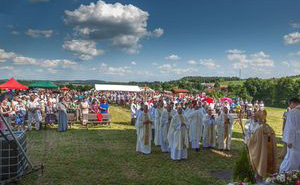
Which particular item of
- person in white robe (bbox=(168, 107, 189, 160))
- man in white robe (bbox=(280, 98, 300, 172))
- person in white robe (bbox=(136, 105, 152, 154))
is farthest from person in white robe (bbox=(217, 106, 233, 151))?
man in white robe (bbox=(280, 98, 300, 172))

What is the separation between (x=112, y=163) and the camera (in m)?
8.95

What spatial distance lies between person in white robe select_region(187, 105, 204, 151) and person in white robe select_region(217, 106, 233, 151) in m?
0.98

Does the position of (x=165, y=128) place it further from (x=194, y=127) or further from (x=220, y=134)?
(x=220, y=134)

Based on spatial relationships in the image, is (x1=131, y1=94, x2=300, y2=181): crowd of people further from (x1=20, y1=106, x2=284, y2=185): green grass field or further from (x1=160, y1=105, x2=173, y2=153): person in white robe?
(x1=20, y1=106, x2=284, y2=185): green grass field

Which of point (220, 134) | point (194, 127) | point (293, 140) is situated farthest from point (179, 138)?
point (293, 140)

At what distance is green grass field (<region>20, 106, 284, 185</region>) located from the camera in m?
7.36

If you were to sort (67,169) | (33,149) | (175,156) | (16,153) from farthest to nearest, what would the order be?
(33,149) → (175,156) → (67,169) → (16,153)

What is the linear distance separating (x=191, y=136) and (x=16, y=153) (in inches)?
289

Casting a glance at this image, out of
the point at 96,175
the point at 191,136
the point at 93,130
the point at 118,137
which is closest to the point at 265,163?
the point at 96,175

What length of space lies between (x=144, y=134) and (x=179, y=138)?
5.88ft

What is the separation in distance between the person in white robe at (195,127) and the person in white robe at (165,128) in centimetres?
113

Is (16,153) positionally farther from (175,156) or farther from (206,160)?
(206,160)

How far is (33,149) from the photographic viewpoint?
1068 centimetres

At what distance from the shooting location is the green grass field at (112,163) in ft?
24.2
